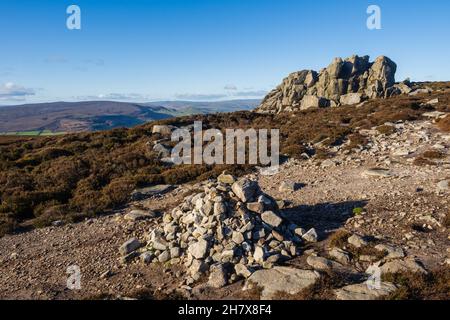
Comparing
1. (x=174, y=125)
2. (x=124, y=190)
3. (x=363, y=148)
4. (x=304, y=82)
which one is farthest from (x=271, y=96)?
(x=124, y=190)

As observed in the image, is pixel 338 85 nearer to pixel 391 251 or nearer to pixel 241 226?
pixel 391 251

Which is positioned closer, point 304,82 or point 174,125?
point 174,125

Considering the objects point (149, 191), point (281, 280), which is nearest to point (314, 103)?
point (149, 191)

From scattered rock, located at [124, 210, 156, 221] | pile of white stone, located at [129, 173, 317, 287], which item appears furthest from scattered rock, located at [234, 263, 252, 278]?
scattered rock, located at [124, 210, 156, 221]

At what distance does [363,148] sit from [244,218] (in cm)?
1380

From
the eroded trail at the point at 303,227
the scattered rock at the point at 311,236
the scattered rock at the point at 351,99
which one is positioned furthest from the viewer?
the scattered rock at the point at 351,99

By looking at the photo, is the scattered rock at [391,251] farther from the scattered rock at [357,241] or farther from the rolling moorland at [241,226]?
the scattered rock at [357,241]

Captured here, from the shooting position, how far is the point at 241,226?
10.2 meters

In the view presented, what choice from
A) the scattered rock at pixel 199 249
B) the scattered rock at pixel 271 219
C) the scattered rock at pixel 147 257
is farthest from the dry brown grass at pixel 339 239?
the scattered rock at pixel 147 257

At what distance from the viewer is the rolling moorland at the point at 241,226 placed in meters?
8.48

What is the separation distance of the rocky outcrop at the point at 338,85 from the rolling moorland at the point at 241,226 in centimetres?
3451

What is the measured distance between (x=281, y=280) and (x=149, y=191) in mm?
10260
